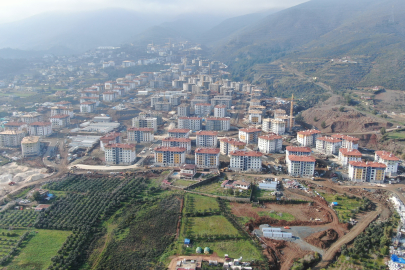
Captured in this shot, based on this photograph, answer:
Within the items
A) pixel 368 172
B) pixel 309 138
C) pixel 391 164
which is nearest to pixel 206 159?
pixel 309 138

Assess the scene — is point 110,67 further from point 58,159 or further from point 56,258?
point 56,258

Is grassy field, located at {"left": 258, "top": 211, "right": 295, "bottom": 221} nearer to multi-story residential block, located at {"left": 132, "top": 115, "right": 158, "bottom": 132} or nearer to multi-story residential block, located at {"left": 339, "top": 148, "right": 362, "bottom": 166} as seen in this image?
multi-story residential block, located at {"left": 339, "top": 148, "right": 362, "bottom": 166}

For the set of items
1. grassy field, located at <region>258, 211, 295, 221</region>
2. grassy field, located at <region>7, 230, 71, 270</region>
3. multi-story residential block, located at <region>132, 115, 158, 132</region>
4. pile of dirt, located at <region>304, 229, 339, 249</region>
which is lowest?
grassy field, located at <region>7, 230, 71, 270</region>

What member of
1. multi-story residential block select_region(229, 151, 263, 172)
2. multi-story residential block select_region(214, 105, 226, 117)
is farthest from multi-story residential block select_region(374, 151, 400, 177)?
multi-story residential block select_region(214, 105, 226, 117)

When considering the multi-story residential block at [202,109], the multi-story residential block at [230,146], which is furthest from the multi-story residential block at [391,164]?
the multi-story residential block at [202,109]

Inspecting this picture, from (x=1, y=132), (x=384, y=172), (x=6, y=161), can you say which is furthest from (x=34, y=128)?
(x=384, y=172)

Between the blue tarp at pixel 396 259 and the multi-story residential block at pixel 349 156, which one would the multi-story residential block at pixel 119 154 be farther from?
the blue tarp at pixel 396 259

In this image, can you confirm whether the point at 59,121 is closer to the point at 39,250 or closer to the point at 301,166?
the point at 39,250
